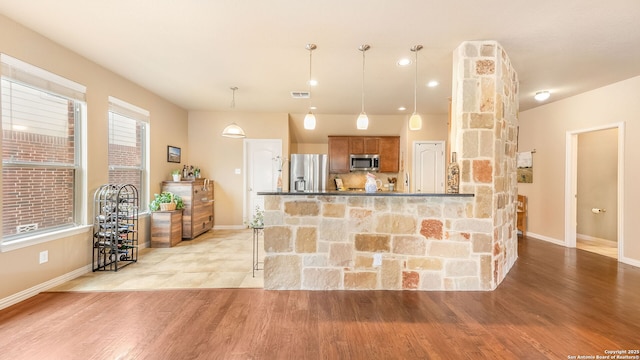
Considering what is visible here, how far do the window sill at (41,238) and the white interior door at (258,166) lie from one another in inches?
120

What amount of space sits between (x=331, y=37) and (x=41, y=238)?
11.9ft

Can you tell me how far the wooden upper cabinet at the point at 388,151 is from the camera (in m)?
6.87

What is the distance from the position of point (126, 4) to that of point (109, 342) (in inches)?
106

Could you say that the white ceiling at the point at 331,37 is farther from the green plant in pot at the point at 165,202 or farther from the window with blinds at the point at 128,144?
the green plant in pot at the point at 165,202

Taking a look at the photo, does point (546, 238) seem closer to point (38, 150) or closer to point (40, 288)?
point (40, 288)

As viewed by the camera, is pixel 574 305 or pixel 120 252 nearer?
pixel 574 305

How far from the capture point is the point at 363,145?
693cm

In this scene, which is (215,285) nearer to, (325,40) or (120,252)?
(120,252)

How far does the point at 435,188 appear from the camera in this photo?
21.2ft

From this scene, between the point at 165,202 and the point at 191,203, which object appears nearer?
the point at 165,202

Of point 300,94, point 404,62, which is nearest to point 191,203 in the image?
point 300,94

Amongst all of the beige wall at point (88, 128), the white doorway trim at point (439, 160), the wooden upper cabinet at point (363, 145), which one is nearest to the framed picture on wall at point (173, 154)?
the beige wall at point (88, 128)

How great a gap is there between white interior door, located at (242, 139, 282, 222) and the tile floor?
5.09ft

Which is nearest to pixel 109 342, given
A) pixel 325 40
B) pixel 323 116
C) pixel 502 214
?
pixel 325 40
